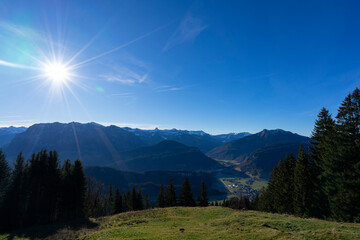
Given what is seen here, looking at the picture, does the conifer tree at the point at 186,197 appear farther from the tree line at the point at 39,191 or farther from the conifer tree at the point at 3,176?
the conifer tree at the point at 3,176

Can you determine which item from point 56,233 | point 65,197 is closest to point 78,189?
point 65,197

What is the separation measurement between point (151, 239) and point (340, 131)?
3461 centimetres

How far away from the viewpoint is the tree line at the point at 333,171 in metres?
27.6

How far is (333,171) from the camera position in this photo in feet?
99.8

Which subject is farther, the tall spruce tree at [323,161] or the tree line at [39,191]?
the tree line at [39,191]

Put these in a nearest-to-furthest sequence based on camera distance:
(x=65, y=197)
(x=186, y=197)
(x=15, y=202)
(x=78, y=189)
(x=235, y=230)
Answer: (x=235, y=230) → (x=15, y=202) → (x=65, y=197) → (x=78, y=189) → (x=186, y=197)

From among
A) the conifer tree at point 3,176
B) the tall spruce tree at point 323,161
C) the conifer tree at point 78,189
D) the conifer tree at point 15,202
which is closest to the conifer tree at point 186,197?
the conifer tree at point 78,189

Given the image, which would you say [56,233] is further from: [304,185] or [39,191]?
[304,185]

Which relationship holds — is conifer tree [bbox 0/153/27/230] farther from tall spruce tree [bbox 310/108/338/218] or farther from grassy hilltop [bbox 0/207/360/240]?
tall spruce tree [bbox 310/108/338/218]

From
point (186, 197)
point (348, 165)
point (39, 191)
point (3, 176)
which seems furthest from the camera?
point (186, 197)

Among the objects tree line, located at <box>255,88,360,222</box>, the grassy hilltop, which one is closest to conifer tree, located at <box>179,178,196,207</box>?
the grassy hilltop

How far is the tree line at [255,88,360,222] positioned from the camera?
27.6 metres

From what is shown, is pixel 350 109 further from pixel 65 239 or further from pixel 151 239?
pixel 65 239

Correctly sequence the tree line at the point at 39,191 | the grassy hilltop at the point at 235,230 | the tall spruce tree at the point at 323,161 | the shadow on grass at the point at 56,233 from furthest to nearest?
the tree line at the point at 39,191 → the tall spruce tree at the point at 323,161 → the shadow on grass at the point at 56,233 → the grassy hilltop at the point at 235,230
